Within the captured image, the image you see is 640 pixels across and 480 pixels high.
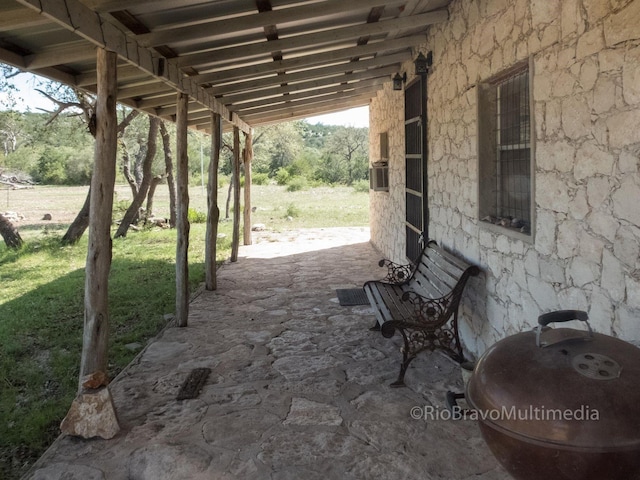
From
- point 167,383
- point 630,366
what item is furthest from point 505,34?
point 167,383

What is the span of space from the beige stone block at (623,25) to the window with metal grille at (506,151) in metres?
1.04

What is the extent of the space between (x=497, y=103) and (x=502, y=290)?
1458mm

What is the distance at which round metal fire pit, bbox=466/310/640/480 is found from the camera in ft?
5.17

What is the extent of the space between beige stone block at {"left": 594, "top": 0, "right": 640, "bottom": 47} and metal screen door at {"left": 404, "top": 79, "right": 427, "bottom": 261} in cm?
348

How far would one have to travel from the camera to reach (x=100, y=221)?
133 inches

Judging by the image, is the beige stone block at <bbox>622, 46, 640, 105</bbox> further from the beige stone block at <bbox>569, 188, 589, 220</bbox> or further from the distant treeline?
the distant treeline

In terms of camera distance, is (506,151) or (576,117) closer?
(576,117)

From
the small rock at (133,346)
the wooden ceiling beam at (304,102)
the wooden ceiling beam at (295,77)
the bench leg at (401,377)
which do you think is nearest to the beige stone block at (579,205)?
the bench leg at (401,377)

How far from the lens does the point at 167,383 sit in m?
3.82

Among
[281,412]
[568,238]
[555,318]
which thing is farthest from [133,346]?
[555,318]

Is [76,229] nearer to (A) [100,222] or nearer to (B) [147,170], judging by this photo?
(B) [147,170]

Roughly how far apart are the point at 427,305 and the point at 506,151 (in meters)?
1.31

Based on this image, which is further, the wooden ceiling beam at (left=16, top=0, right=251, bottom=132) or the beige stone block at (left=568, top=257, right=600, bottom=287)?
the wooden ceiling beam at (left=16, top=0, right=251, bottom=132)

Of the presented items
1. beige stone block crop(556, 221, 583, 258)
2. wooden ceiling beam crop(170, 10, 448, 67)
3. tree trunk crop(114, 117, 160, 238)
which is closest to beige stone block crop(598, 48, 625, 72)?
beige stone block crop(556, 221, 583, 258)
